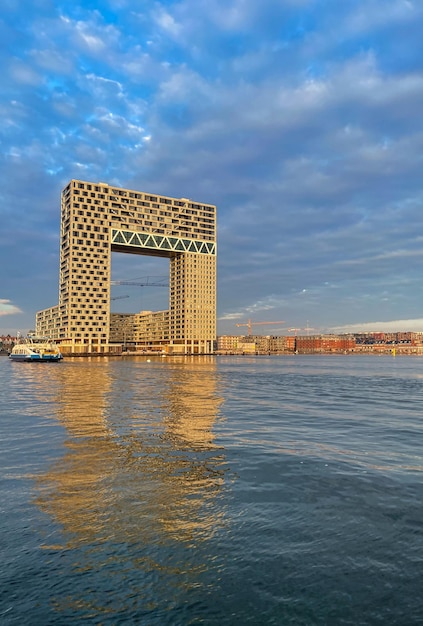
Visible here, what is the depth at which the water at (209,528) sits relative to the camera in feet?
19.6

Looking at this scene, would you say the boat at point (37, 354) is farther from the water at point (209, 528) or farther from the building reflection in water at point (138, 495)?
the water at point (209, 528)

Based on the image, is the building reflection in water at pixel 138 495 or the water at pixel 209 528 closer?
the water at pixel 209 528

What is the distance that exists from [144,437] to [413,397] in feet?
86.6

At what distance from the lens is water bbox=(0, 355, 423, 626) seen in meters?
5.99

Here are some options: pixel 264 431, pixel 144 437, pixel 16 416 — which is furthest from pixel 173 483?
pixel 16 416

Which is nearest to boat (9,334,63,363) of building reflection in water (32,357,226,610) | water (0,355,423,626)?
building reflection in water (32,357,226,610)

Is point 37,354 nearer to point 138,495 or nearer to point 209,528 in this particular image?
point 138,495

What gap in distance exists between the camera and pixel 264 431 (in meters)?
19.4

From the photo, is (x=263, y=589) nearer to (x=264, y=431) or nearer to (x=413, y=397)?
(x=264, y=431)

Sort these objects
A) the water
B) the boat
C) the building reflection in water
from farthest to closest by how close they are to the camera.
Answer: the boat < the building reflection in water < the water

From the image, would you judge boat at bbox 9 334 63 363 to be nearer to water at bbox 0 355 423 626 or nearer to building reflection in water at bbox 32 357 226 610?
building reflection in water at bbox 32 357 226 610

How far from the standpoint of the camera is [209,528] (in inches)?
332

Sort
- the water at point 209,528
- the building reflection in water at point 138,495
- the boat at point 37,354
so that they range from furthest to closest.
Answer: the boat at point 37,354 → the building reflection in water at point 138,495 → the water at point 209,528

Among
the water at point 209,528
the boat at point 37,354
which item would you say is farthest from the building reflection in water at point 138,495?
the boat at point 37,354
